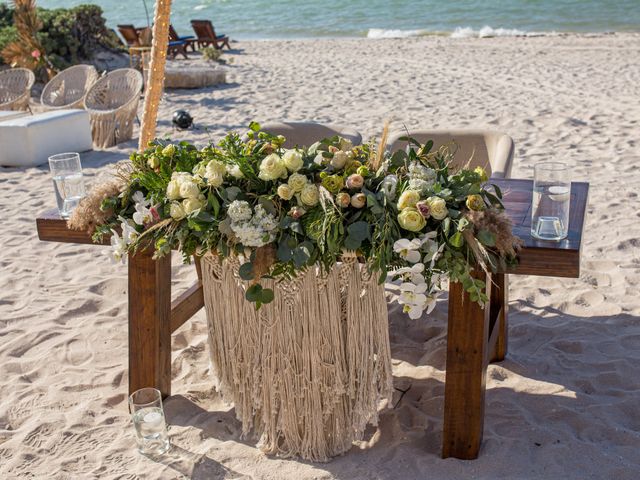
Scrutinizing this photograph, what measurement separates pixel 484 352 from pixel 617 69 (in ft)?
28.7

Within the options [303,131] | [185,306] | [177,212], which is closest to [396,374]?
[185,306]

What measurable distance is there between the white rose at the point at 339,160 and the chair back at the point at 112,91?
220 inches

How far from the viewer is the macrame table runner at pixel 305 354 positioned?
208cm

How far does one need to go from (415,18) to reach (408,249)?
888 inches

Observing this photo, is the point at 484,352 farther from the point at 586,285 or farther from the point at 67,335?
the point at 67,335

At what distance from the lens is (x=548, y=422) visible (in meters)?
2.40

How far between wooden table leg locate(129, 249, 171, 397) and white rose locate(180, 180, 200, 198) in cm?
43

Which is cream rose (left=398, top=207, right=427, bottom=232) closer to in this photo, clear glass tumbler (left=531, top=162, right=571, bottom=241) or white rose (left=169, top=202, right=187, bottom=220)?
clear glass tumbler (left=531, top=162, right=571, bottom=241)

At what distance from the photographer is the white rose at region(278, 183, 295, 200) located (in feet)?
6.38

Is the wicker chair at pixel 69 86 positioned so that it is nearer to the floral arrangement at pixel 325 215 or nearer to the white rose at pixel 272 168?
the floral arrangement at pixel 325 215

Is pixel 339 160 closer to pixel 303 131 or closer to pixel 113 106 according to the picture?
pixel 303 131

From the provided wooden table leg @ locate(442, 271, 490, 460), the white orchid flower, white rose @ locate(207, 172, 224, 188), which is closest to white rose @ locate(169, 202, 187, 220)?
white rose @ locate(207, 172, 224, 188)

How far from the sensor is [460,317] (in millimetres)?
2088

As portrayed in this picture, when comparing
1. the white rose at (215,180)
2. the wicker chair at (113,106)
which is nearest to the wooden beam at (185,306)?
the white rose at (215,180)
